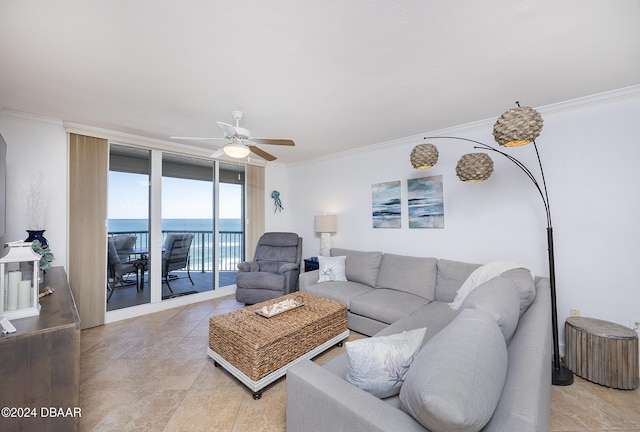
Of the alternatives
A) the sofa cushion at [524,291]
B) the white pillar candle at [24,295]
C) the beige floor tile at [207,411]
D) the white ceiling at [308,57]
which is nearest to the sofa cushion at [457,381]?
the sofa cushion at [524,291]

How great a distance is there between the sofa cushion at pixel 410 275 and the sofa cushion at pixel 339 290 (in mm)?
270

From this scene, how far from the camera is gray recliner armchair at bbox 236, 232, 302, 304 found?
3674 mm

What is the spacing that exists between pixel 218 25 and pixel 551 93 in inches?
109

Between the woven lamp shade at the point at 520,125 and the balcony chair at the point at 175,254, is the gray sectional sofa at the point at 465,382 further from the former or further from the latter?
the balcony chair at the point at 175,254

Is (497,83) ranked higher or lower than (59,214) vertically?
higher

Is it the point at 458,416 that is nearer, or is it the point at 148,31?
the point at 458,416

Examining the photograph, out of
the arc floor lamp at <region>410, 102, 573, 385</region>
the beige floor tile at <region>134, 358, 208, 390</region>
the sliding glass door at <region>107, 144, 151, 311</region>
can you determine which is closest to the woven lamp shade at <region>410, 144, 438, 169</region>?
the arc floor lamp at <region>410, 102, 573, 385</region>

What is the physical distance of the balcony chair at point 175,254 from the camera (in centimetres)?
387

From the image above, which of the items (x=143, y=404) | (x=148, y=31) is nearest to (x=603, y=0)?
(x=148, y=31)

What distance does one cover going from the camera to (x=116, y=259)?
3.48 metres

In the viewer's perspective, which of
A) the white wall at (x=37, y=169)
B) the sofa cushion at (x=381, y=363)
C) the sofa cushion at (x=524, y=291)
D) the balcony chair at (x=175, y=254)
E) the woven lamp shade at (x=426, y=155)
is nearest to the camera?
the sofa cushion at (x=381, y=363)

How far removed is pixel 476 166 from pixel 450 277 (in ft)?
4.04

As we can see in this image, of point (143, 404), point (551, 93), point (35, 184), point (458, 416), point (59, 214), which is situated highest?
point (551, 93)

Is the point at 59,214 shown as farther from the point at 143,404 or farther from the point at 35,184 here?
the point at 143,404
